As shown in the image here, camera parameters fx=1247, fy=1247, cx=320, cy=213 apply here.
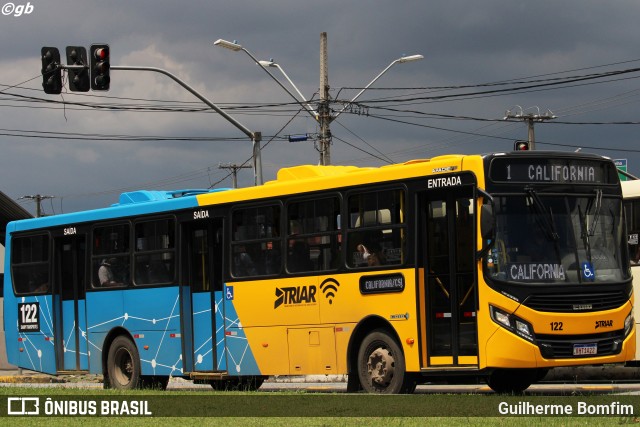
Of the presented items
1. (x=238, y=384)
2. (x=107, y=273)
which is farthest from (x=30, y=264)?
(x=238, y=384)

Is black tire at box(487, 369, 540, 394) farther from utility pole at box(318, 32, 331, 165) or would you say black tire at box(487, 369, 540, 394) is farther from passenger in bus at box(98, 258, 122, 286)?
utility pole at box(318, 32, 331, 165)

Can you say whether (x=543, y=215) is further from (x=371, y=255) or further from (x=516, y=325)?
(x=371, y=255)

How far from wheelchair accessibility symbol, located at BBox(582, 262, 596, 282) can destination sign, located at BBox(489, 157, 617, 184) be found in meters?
1.15

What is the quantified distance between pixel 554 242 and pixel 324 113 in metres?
24.6

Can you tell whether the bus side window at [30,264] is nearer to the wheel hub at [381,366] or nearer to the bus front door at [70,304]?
the bus front door at [70,304]

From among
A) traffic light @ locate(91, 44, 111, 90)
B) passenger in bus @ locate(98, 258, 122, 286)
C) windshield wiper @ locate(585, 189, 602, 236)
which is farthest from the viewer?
traffic light @ locate(91, 44, 111, 90)

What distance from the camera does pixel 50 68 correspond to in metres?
25.6

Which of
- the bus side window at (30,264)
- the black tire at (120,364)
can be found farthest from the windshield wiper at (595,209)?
the bus side window at (30,264)

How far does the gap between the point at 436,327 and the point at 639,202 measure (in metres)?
5.50

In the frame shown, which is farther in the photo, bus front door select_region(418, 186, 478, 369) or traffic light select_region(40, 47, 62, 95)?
traffic light select_region(40, 47, 62, 95)

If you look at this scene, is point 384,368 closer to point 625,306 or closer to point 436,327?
point 436,327

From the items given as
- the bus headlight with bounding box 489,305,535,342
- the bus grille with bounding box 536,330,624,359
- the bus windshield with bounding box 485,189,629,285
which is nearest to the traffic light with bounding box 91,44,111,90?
the bus windshield with bounding box 485,189,629,285

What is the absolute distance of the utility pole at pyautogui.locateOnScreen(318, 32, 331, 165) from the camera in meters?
39.9

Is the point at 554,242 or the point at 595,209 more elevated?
the point at 595,209
